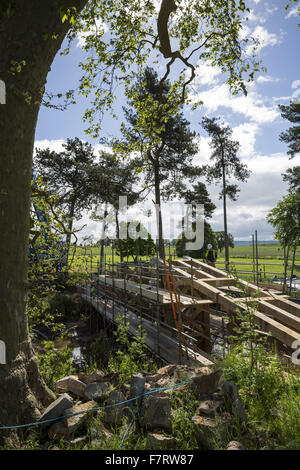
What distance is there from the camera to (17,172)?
3230 millimetres

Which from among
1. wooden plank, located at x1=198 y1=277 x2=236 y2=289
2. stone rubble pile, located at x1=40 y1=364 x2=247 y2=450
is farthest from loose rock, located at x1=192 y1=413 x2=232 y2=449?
wooden plank, located at x1=198 y1=277 x2=236 y2=289

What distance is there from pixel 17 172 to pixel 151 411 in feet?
9.57

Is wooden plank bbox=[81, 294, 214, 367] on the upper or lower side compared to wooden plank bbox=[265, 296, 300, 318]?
lower

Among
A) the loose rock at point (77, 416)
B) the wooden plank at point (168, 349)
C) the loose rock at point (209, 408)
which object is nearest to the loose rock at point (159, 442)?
the loose rock at point (209, 408)

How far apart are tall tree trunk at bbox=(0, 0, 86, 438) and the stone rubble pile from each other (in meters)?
0.47

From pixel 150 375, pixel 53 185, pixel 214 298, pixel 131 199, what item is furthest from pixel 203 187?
pixel 150 375

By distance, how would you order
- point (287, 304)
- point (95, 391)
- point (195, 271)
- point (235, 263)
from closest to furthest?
point (95, 391)
point (235, 263)
point (287, 304)
point (195, 271)

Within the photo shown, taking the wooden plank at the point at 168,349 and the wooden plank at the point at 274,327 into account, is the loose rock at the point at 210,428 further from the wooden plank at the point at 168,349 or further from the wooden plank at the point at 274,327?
the wooden plank at the point at 168,349

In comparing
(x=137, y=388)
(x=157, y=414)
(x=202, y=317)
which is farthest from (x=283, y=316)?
(x=157, y=414)

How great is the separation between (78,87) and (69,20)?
3.14 metres

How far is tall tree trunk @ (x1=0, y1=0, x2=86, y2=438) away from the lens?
122 inches

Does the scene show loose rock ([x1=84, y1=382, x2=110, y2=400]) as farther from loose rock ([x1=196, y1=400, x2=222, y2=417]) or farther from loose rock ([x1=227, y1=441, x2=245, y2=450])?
loose rock ([x1=227, y1=441, x2=245, y2=450])

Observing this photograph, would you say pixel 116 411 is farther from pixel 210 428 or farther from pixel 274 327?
pixel 274 327
